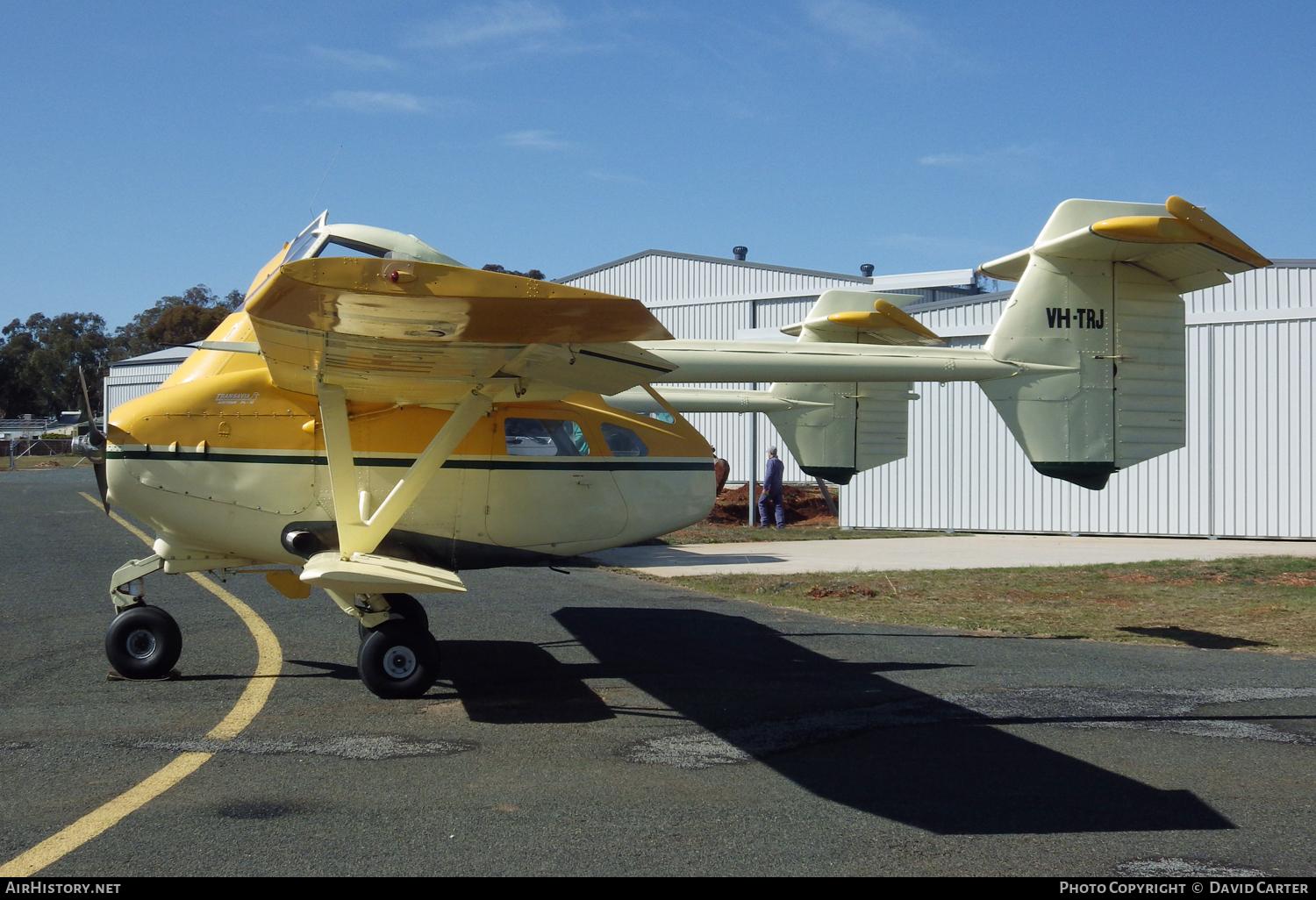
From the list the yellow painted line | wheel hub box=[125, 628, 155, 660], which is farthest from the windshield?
the yellow painted line

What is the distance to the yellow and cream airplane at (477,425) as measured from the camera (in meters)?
6.64

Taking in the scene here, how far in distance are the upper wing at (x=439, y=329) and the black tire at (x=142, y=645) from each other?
217cm

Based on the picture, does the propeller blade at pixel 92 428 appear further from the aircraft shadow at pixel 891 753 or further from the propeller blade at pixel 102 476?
the aircraft shadow at pixel 891 753

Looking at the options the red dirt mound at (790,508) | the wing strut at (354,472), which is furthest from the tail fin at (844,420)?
the red dirt mound at (790,508)

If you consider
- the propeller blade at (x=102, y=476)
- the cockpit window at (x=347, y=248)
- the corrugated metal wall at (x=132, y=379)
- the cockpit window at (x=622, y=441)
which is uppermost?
Result: the corrugated metal wall at (x=132, y=379)

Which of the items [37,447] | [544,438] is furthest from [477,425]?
[37,447]

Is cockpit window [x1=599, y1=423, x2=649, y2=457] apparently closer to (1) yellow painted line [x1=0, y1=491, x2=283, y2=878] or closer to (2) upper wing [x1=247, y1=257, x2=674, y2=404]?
(2) upper wing [x1=247, y1=257, x2=674, y2=404]

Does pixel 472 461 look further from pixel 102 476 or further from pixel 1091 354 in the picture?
pixel 1091 354

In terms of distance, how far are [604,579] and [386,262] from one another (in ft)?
31.9

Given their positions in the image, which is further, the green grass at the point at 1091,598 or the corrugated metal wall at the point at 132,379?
the corrugated metal wall at the point at 132,379

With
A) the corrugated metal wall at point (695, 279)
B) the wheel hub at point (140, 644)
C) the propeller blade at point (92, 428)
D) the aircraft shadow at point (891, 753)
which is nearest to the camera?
the aircraft shadow at point (891, 753)

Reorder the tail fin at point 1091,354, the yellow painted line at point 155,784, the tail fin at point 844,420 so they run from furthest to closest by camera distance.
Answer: the tail fin at point 844,420, the tail fin at point 1091,354, the yellow painted line at point 155,784

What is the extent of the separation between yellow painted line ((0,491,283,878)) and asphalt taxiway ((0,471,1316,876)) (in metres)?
0.06

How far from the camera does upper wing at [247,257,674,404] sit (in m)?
4.61
